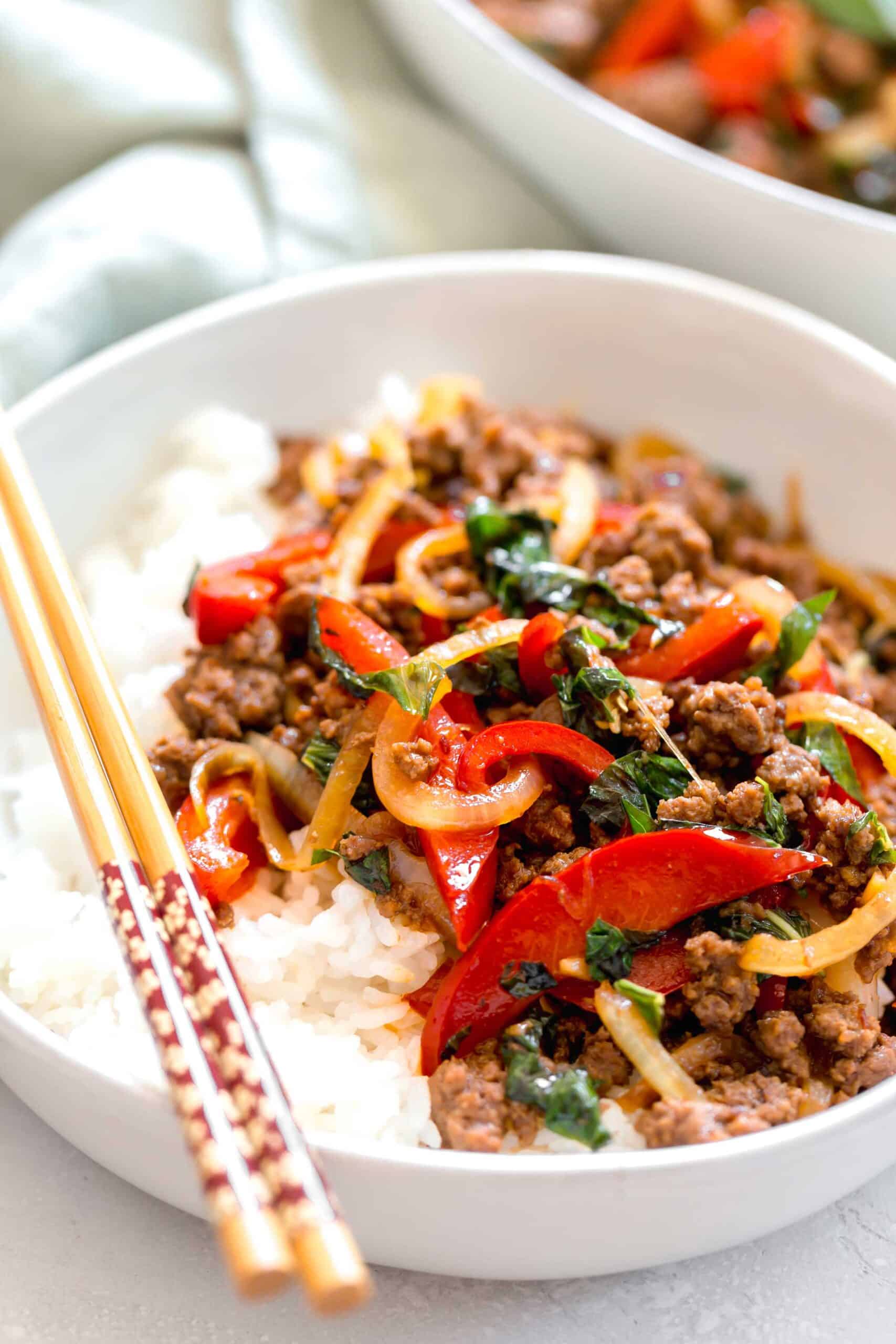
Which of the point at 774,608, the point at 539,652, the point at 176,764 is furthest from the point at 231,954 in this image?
the point at 774,608

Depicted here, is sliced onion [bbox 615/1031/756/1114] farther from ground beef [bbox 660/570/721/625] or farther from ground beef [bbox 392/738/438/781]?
ground beef [bbox 660/570/721/625]

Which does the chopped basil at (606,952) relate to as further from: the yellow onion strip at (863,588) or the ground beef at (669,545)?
the yellow onion strip at (863,588)

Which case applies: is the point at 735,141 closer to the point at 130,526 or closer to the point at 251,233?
the point at 251,233

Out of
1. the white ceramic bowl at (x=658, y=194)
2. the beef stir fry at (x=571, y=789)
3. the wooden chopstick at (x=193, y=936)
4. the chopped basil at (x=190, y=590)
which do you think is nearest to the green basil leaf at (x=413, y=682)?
the beef stir fry at (x=571, y=789)

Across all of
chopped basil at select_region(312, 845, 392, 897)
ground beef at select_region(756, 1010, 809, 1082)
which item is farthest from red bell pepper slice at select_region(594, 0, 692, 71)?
ground beef at select_region(756, 1010, 809, 1082)

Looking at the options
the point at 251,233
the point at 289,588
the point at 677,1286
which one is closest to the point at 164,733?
the point at 289,588
